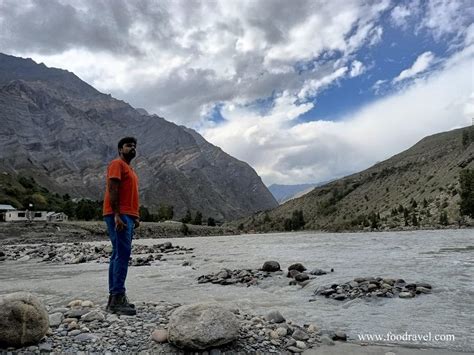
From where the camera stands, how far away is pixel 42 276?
18297mm

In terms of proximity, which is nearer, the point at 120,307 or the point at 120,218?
the point at 120,218

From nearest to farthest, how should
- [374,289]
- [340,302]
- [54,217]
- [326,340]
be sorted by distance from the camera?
1. [326,340]
2. [340,302]
3. [374,289]
4. [54,217]

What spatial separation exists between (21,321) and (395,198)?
12451 centimetres

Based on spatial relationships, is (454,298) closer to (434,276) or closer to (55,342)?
(434,276)

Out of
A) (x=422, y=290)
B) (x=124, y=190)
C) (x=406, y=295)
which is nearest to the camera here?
(x=124, y=190)

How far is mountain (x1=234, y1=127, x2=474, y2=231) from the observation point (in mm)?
88556

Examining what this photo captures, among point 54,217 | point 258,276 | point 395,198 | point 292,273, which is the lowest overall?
point 258,276

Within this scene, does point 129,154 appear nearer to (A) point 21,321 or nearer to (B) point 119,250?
(B) point 119,250

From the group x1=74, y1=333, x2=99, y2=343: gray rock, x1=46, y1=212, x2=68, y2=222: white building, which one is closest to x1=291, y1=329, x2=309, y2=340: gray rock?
x1=74, y1=333, x2=99, y2=343: gray rock

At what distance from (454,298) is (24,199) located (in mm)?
128110

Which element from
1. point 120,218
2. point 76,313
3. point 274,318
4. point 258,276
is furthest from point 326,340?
point 258,276

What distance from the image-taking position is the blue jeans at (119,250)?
783cm

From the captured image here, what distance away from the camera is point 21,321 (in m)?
6.08

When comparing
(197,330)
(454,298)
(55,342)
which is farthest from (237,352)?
(454,298)
